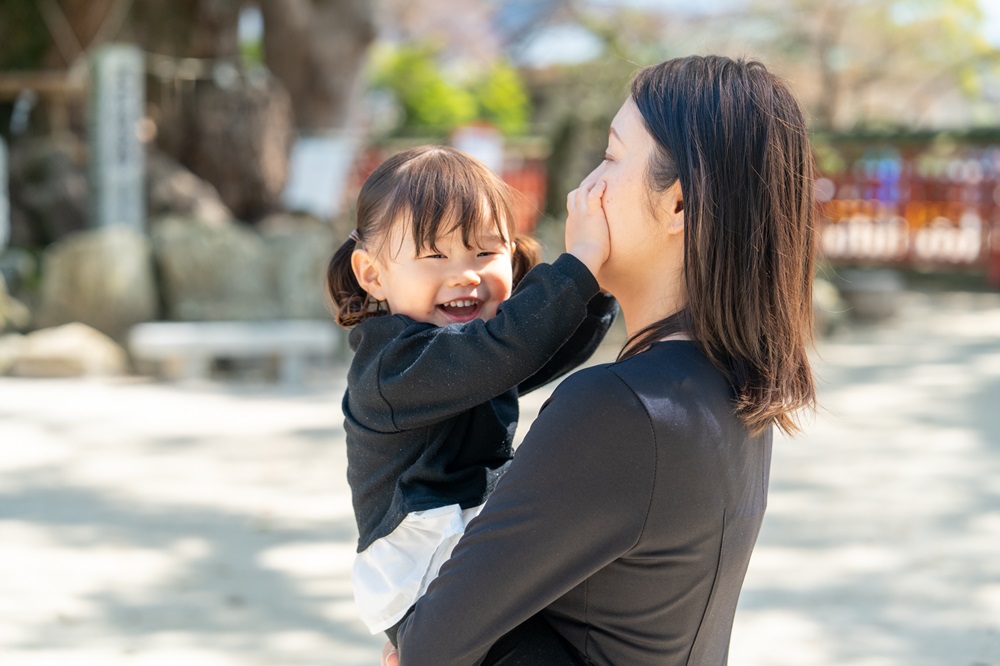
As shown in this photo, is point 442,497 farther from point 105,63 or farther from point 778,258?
point 105,63

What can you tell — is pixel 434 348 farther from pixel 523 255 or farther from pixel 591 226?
pixel 523 255

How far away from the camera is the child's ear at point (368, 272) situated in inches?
61.0

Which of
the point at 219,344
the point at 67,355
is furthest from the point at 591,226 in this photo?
the point at 67,355

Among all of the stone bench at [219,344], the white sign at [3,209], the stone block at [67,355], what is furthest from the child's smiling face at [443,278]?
the white sign at [3,209]

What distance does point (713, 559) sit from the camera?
3.89 ft

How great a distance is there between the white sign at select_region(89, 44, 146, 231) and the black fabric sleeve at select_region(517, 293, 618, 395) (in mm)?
7447

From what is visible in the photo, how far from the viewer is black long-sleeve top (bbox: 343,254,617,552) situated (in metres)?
1.26

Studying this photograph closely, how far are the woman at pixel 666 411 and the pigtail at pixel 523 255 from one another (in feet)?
1.30

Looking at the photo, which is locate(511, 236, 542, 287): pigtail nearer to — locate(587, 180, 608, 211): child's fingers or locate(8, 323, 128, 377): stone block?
locate(587, 180, 608, 211): child's fingers

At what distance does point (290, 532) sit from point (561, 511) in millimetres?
3369

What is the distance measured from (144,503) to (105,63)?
467 cm

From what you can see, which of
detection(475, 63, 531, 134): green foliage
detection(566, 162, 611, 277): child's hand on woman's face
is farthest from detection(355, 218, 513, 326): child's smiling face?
detection(475, 63, 531, 134): green foliage

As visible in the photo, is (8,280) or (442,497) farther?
(8,280)

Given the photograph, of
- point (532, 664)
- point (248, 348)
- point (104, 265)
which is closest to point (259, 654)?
point (532, 664)
